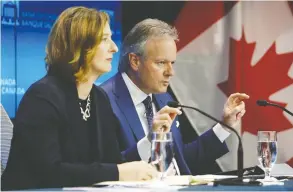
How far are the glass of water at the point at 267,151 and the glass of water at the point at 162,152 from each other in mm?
477

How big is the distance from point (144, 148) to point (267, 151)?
1.93 feet

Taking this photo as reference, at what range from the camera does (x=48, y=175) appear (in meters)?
2.61

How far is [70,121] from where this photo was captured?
9.13 feet

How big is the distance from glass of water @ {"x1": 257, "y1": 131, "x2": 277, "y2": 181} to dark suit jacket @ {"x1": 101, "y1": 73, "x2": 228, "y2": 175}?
68 centimetres

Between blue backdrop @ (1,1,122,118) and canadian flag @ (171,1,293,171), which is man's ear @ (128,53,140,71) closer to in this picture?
blue backdrop @ (1,1,122,118)

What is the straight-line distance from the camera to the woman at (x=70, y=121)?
8.58 ft

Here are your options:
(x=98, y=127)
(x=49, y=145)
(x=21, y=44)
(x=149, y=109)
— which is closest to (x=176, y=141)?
(x=149, y=109)

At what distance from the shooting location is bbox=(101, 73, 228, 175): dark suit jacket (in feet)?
11.2

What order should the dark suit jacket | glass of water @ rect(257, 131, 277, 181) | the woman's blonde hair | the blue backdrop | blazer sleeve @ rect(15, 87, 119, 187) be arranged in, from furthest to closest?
the blue backdrop < the dark suit jacket < the woman's blonde hair < glass of water @ rect(257, 131, 277, 181) < blazer sleeve @ rect(15, 87, 119, 187)

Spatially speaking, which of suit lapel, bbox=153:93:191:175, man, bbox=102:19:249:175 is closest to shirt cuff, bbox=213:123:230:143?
man, bbox=102:19:249:175

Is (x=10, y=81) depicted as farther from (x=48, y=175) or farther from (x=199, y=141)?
(x=48, y=175)

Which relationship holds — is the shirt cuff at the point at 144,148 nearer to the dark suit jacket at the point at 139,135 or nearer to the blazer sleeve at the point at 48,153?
the dark suit jacket at the point at 139,135

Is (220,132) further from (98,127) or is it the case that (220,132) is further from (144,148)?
(98,127)

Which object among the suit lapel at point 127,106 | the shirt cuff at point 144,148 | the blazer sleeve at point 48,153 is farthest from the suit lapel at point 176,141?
the blazer sleeve at point 48,153
